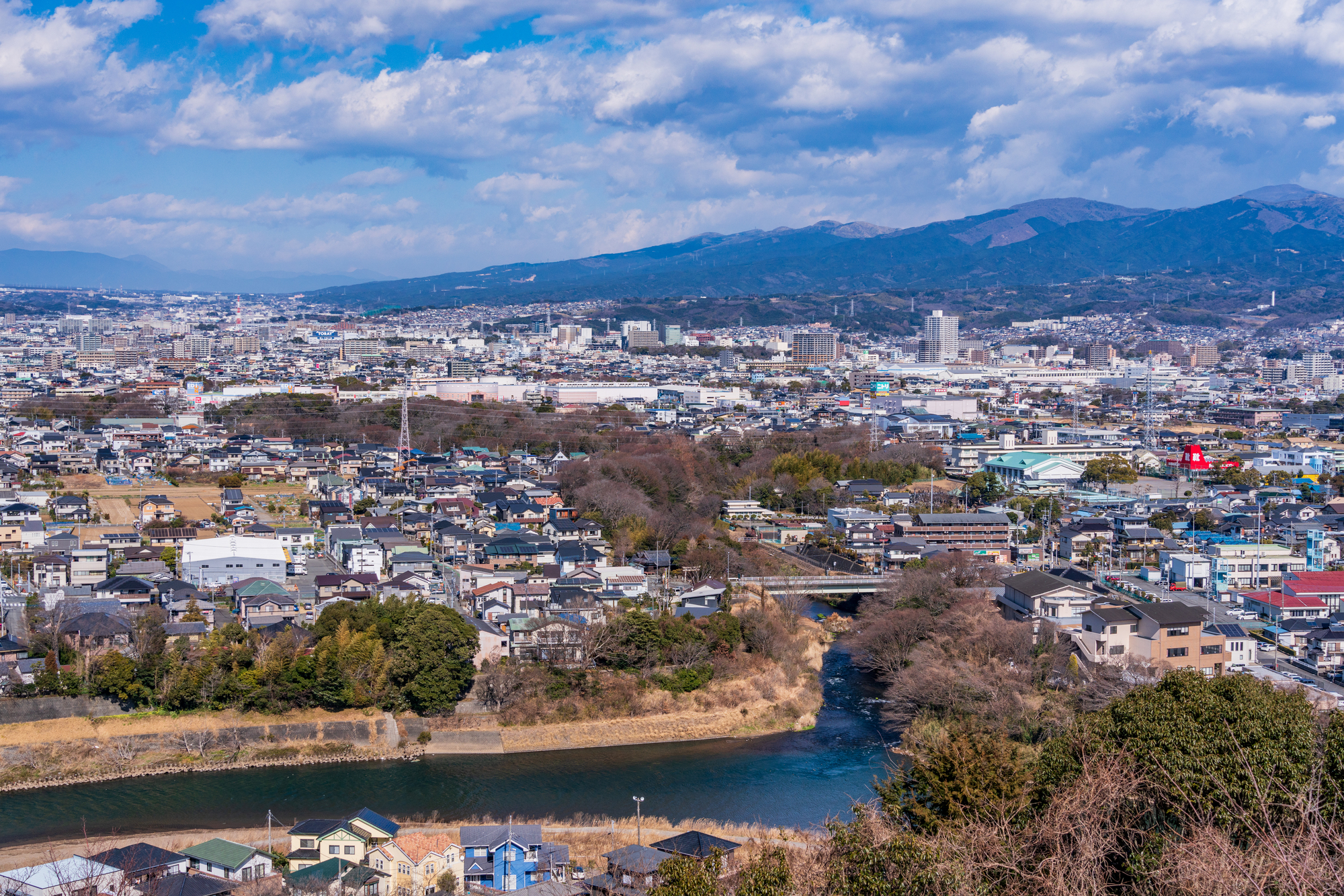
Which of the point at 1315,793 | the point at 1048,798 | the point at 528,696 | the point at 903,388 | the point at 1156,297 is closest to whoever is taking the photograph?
the point at 1315,793

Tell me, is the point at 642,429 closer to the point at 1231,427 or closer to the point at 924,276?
the point at 1231,427

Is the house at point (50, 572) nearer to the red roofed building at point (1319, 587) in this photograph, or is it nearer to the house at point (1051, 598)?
the house at point (1051, 598)

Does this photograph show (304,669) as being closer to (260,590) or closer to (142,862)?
(260,590)

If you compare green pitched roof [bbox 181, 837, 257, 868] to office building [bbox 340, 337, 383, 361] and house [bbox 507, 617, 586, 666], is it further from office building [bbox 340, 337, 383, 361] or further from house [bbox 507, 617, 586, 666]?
office building [bbox 340, 337, 383, 361]

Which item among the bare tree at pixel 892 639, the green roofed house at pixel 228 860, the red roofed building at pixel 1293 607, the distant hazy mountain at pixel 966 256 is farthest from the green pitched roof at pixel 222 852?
the distant hazy mountain at pixel 966 256

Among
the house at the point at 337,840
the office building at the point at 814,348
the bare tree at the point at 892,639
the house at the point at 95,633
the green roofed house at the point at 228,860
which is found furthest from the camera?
the office building at the point at 814,348

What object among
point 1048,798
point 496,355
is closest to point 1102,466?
point 1048,798

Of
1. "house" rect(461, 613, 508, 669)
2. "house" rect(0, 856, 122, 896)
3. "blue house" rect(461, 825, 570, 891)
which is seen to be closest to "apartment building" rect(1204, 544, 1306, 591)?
"house" rect(461, 613, 508, 669)
